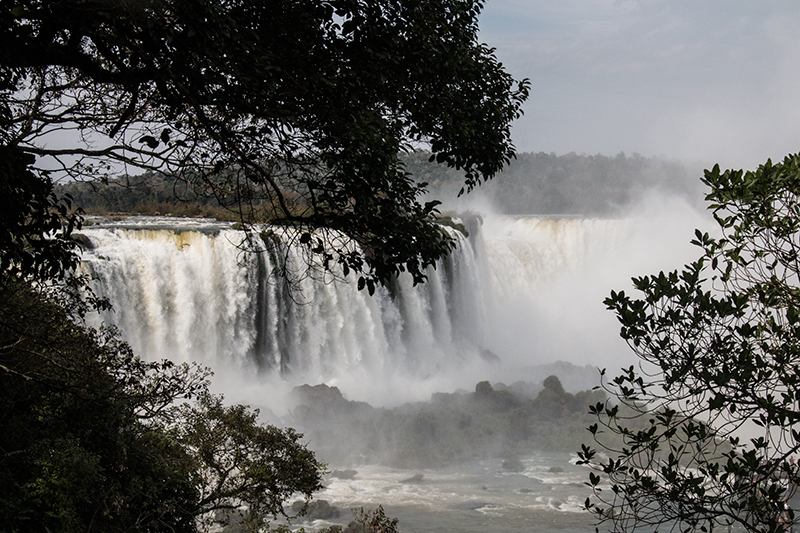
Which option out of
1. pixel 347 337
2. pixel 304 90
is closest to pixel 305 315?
pixel 347 337

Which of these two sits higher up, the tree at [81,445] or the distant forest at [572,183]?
the distant forest at [572,183]

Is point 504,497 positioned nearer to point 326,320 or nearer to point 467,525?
point 467,525

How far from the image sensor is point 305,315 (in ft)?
59.6

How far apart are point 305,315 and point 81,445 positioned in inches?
475

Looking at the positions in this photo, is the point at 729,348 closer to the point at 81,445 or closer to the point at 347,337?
the point at 81,445

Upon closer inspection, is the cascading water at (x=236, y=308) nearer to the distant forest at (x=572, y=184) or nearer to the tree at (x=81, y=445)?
the tree at (x=81, y=445)

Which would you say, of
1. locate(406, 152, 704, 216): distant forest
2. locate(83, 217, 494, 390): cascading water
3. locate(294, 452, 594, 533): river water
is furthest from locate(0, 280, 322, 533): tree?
locate(406, 152, 704, 216): distant forest

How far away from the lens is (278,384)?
17688 millimetres

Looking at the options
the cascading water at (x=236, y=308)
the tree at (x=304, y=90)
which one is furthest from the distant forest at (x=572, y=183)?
the tree at (x=304, y=90)

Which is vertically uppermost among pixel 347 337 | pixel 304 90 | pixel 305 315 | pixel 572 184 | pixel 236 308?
pixel 572 184

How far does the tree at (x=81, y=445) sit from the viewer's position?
17.5 ft

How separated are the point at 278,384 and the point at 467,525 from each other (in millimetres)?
6805

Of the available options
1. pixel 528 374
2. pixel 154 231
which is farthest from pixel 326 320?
pixel 528 374

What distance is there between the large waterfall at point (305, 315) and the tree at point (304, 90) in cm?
300
